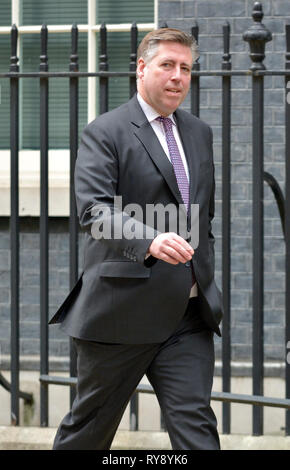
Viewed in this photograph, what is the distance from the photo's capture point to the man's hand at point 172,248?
3545mm

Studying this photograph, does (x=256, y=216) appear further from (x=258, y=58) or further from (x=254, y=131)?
(x=258, y=58)

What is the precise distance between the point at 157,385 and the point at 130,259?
0.52 meters

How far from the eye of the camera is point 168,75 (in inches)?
157

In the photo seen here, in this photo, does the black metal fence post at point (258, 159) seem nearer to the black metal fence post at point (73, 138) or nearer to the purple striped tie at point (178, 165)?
the black metal fence post at point (73, 138)

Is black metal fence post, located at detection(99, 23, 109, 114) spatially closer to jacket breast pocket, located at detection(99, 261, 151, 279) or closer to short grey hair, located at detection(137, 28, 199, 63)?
short grey hair, located at detection(137, 28, 199, 63)

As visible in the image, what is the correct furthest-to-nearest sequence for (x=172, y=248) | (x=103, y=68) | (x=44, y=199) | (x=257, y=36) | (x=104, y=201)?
1. (x=44, y=199)
2. (x=103, y=68)
3. (x=257, y=36)
4. (x=104, y=201)
5. (x=172, y=248)

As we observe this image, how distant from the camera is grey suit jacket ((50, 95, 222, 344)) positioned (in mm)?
3938

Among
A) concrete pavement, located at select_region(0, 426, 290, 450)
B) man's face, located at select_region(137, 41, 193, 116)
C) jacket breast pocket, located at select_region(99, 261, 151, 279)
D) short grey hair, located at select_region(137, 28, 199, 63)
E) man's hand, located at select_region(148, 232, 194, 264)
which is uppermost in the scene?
short grey hair, located at select_region(137, 28, 199, 63)

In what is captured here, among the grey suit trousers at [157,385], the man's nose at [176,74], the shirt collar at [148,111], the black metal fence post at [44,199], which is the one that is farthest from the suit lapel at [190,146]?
the black metal fence post at [44,199]

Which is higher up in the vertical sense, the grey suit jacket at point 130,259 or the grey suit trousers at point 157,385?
the grey suit jacket at point 130,259

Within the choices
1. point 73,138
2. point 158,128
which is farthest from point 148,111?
point 73,138
